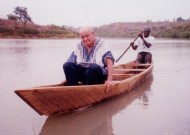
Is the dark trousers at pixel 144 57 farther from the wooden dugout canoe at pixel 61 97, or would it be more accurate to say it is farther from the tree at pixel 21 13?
the tree at pixel 21 13

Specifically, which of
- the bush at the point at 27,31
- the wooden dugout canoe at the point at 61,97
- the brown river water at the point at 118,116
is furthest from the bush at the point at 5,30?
the wooden dugout canoe at the point at 61,97

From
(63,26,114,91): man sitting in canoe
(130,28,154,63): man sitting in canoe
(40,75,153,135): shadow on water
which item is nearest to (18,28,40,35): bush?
(130,28,154,63): man sitting in canoe

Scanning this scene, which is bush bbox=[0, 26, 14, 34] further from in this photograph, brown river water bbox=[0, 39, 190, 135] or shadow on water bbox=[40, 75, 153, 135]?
shadow on water bbox=[40, 75, 153, 135]

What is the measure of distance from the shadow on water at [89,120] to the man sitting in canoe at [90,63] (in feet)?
1.52

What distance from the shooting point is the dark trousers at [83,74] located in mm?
4383

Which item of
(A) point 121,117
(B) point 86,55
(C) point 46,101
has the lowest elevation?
(A) point 121,117

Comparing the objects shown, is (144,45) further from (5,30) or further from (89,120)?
(5,30)

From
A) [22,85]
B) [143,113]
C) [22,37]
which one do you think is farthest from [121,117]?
[22,37]

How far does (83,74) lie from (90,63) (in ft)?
0.79

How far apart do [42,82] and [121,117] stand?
131 inches

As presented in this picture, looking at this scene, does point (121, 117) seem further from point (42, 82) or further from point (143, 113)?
point (42, 82)

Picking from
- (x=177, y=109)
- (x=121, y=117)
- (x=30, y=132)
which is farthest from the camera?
(x=177, y=109)

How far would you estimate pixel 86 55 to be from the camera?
455 centimetres

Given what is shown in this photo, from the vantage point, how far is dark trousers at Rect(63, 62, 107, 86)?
4.38 meters
